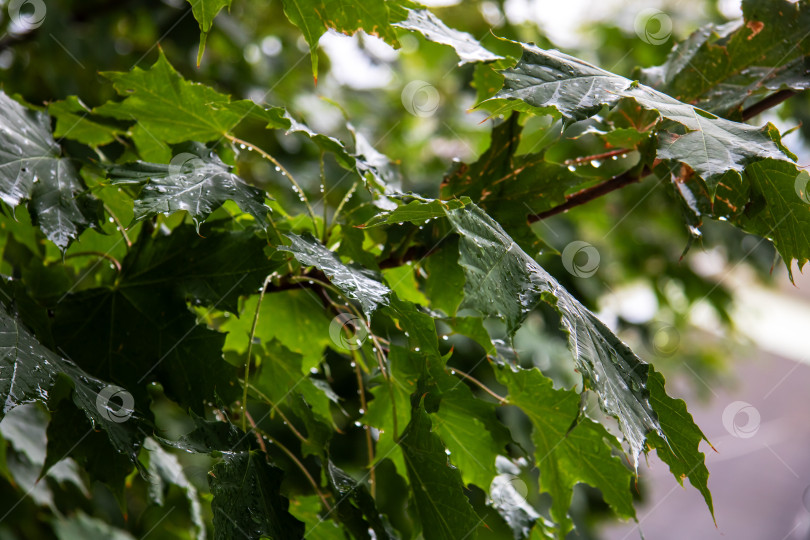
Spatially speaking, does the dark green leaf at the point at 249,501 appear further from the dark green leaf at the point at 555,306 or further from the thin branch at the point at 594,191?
the thin branch at the point at 594,191

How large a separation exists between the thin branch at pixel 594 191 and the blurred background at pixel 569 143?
130 mm

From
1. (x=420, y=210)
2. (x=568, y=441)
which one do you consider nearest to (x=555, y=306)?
(x=420, y=210)

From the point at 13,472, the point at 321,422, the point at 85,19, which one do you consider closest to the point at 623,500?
the point at 321,422

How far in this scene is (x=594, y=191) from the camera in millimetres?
775

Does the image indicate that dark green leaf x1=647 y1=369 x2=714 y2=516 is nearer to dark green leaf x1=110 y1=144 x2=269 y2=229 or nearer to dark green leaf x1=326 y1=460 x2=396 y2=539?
dark green leaf x1=326 y1=460 x2=396 y2=539

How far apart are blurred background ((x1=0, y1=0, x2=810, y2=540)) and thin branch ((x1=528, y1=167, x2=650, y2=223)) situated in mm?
130

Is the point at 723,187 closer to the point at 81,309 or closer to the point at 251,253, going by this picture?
the point at 251,253

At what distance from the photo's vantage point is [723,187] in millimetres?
677

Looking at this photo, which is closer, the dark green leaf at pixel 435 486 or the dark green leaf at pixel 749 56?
the dark green leaf at pixel 435 486

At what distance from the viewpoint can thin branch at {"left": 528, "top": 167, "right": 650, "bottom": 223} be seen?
2.47 feet

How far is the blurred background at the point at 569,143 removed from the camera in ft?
5.70

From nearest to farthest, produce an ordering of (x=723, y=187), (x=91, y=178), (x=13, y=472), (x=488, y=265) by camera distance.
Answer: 1. (x=488, y=265)
2. (x=723, y=187)
3. (x=91, y=178)
4. (x=13, y=472)

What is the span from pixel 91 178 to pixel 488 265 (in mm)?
525

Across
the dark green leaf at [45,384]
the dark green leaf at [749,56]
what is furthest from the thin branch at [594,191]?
the dark green leaf at [45,384]
